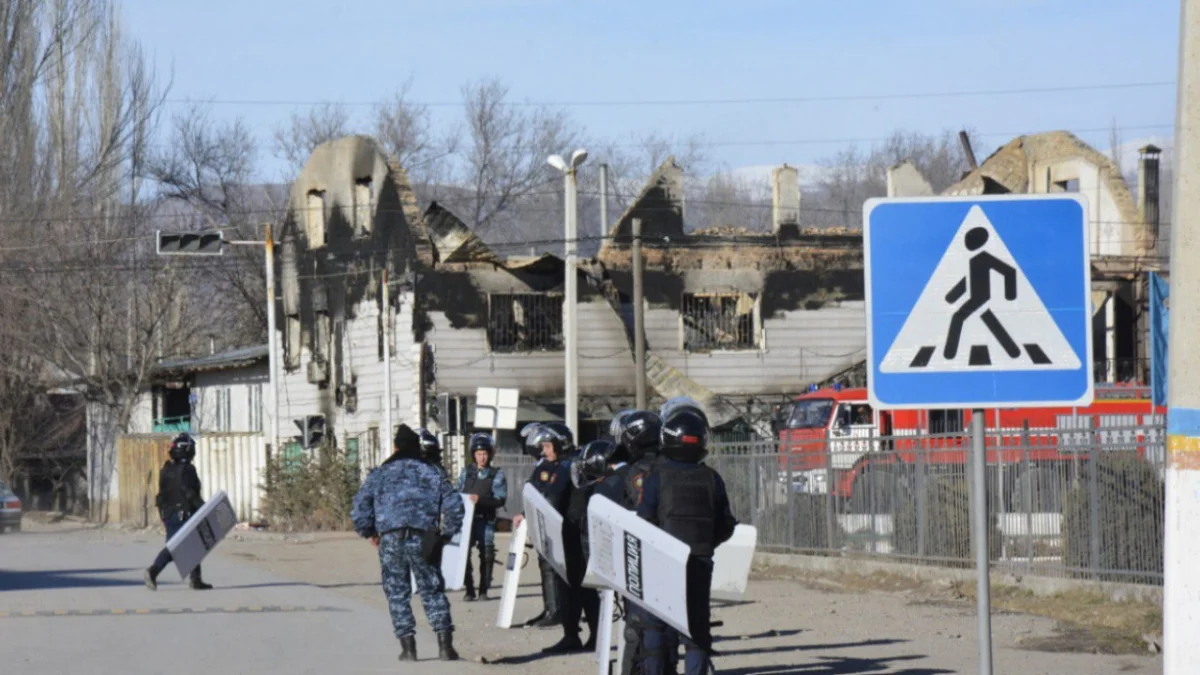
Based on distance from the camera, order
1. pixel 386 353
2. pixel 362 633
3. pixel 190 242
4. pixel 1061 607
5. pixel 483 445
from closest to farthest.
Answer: pixel 362 633 → pixel 1061 607 → pixel 483 445 → pixel 190 242 → pixel 386 353

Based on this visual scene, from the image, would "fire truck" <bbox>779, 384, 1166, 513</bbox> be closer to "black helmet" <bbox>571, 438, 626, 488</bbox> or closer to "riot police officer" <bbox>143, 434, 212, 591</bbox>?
"black helmet" <bbox>571, 438, 626, 488</bbox>

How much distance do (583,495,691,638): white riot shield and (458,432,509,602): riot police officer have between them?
31.2 ft

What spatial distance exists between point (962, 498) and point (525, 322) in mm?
25259

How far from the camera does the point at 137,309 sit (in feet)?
167

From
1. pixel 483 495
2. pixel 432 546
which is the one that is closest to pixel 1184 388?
pixel 432 546

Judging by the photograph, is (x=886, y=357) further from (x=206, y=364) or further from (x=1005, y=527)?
(x=206, y=364)

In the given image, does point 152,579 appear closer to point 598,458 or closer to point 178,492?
point 178,492

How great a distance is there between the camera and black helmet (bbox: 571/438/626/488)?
1306 cm

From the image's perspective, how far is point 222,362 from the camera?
50938 mm

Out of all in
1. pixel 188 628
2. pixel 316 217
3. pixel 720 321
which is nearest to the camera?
pixel 188 628

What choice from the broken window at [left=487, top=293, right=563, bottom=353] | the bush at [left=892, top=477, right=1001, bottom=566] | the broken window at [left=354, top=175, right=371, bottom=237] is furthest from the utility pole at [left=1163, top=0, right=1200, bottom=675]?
the broken window at [left=354, top=175, right=371, bottom=237]

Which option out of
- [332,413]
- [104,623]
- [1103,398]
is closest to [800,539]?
[104,623]

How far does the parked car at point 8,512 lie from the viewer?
137 ft

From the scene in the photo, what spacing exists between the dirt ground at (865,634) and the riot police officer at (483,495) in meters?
0.42
